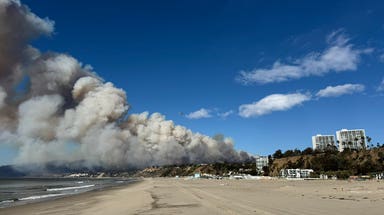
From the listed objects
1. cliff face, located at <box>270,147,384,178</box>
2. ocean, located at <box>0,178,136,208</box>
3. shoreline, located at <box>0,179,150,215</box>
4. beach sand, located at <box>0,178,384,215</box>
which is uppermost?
cliff face, located at <box>270,147,384,178</box>

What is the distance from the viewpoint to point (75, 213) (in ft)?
80.0

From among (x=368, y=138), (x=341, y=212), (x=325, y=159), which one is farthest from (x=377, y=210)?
(x=368, y=138)

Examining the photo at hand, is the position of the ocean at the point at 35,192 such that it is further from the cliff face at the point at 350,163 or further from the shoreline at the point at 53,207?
the cliff face at the point at 350,163

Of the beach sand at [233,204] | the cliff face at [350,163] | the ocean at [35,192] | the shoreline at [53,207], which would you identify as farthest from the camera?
the cliff face at [350,163]

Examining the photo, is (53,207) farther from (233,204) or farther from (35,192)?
(35,192)

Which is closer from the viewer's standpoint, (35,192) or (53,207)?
(53,207)

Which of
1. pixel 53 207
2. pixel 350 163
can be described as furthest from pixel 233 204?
pixel 350 163

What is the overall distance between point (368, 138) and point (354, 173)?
72724mm

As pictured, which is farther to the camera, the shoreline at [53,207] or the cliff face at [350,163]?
the cliff face at [350,163]

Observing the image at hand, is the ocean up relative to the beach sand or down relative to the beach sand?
down

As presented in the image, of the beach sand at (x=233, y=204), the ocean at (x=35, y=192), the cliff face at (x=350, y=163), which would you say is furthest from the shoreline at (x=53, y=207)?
the cliff face at (x=350, y=163)

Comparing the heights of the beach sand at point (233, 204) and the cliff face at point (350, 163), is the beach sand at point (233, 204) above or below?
below

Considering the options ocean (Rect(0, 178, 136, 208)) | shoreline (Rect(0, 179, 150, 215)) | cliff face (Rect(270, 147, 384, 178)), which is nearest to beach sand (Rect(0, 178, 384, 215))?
shoreline (Rect(0, 179, 150, 215))

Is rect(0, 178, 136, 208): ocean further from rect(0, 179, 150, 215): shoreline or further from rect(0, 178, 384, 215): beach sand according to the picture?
rect(0, 178, 384, 215): beach sand
